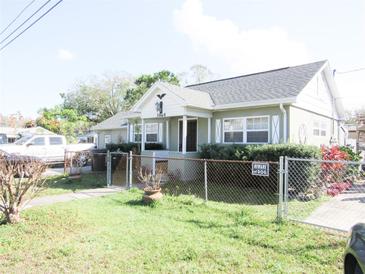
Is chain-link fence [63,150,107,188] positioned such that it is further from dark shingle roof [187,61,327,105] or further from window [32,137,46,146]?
dark shingle roof [187,61,327,105]

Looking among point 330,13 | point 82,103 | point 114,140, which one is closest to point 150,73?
point 114,140

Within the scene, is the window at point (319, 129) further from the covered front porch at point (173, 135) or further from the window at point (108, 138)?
the window at point (108, 138)

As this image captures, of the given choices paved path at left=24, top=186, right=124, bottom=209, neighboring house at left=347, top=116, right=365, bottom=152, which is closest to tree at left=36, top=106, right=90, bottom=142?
paved path at left=24, top=186, right=124, bottom=209

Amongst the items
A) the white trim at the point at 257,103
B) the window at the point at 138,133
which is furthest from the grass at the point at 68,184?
the white trim at the point at 257,103

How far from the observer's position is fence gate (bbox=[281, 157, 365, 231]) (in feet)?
20.3

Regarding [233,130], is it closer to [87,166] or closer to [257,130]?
[257,130]

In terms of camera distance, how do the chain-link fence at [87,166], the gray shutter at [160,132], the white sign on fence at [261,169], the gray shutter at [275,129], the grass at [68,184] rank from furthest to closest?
1. the gray shutter at [160,132]
2. the chain-link fence at [87,166]
3. the gray shutter at [275,129]
4. the grass at [68,184]
5. the white sign on fence at [261,169]

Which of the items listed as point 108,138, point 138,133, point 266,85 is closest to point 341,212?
point 266,85

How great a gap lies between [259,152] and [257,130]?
2.39 m

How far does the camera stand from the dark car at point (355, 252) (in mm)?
2379

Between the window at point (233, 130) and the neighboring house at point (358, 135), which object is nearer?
Result: the window at point (233, 130)

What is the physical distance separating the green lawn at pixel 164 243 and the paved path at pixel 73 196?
50.4 inches

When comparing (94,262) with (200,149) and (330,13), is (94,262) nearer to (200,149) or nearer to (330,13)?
(200,149)

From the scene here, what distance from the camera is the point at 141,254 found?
4.35m
